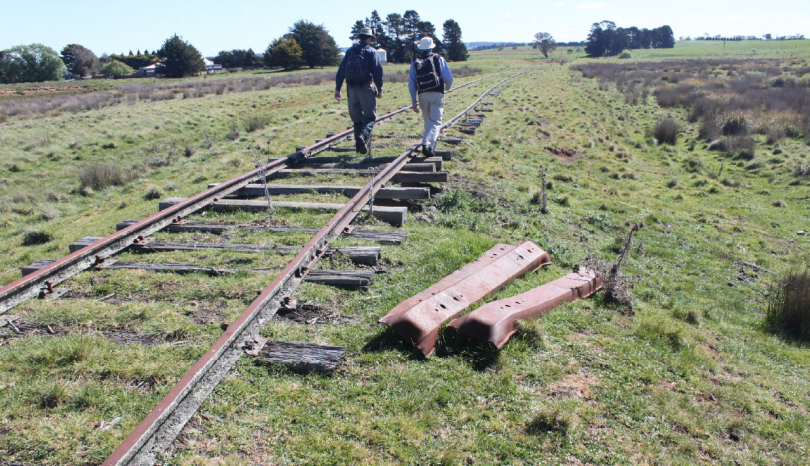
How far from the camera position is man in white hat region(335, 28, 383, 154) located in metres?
8.16

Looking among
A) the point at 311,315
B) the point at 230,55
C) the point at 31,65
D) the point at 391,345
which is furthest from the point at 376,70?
the point at 230,55

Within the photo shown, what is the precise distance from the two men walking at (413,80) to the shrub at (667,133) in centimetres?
1345

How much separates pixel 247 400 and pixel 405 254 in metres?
2.35

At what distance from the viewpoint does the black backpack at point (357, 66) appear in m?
8.16

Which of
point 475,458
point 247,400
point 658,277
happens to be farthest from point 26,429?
point 658,277

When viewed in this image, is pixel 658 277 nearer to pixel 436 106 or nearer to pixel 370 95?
pixel 436 106

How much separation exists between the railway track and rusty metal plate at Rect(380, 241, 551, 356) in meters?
0.71

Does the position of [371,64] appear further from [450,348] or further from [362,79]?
[450,348]

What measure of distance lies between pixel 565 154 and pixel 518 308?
10878 millimetres

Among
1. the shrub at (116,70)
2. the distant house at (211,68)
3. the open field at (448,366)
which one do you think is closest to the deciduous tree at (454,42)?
the distant house at (211,68)

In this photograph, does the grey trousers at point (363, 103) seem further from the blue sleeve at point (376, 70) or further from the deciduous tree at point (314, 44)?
the deciduous tree at point (314, 44)

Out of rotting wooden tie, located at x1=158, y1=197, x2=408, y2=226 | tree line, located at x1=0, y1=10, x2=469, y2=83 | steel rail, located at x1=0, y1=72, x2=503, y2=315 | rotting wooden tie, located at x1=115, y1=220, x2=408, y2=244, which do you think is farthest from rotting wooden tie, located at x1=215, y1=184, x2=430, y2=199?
tree line, located at x1=0, y1=10, x2=469, y2=83

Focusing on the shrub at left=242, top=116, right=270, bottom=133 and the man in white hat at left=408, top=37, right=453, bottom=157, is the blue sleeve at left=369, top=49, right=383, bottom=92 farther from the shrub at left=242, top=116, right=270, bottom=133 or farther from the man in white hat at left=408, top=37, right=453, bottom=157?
the shrub at left=242, top=116, right=270, bottom=133

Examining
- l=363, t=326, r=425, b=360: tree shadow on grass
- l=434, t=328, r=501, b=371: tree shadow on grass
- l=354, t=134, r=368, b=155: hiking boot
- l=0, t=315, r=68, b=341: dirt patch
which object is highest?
l=354, t=134, r=368, b=155: hiking boot
